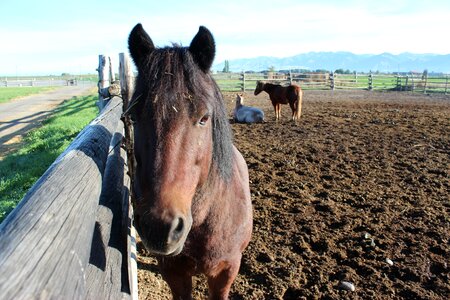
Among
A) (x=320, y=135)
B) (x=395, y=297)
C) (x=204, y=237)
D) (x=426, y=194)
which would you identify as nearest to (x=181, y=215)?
(x=204, y=237)

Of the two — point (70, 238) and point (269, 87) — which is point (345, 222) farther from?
point (269, 87)

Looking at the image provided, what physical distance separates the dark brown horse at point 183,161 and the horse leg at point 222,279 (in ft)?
0.04

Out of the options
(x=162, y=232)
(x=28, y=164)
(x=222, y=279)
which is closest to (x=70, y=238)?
(x=162, y=232)

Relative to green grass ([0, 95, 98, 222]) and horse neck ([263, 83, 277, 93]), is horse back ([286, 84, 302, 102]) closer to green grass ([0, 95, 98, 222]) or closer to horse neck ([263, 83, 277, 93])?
horse neck ([263, 83, 277, 93])

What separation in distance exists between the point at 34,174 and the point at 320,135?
773cm

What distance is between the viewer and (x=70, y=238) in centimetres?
130

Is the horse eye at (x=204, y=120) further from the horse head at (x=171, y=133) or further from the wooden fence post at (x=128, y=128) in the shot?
the wooden fence post at (x=128, y=128)

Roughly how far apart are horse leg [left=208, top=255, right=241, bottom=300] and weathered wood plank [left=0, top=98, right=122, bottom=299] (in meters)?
1.36

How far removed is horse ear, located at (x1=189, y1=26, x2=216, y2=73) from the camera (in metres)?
2.22

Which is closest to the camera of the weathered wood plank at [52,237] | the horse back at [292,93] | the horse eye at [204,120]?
the weathered wood plank at [52,237]

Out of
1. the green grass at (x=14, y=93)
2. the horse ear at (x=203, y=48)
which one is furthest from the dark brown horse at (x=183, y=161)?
the green grass at (x=14, y=93)

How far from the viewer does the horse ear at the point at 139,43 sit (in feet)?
7.39

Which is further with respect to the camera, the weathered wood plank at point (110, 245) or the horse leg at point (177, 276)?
the horse leg at point (177, 276)

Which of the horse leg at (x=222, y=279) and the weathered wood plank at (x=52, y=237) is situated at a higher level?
the weathered wood plank at (x=52, y=237)
